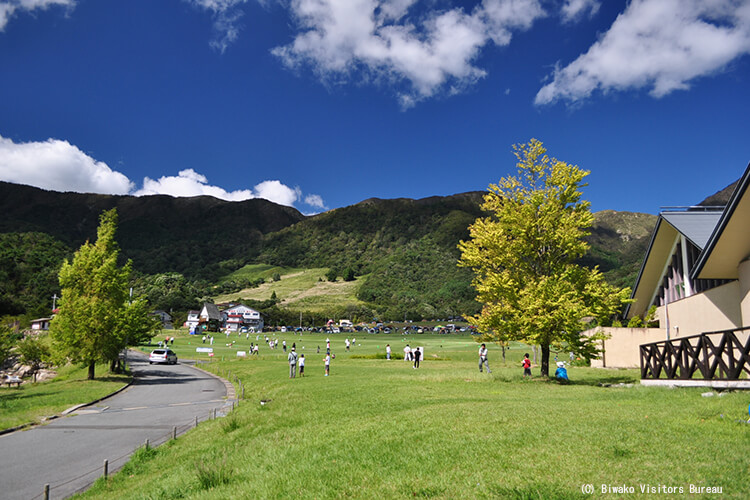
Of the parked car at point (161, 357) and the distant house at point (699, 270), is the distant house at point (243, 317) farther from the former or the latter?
the distant house at point (699, 270)

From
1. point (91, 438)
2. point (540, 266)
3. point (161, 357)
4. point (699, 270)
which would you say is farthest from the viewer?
point (161, 357)

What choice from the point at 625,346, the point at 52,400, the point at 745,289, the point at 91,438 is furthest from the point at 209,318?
the point at 745,289

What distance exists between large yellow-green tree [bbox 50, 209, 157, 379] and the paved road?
6109mm

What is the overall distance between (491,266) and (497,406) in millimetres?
12682

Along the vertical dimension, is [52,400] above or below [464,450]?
below


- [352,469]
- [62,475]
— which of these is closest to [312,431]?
[352,469]

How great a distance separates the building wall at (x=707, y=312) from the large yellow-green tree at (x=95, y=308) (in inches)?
1383

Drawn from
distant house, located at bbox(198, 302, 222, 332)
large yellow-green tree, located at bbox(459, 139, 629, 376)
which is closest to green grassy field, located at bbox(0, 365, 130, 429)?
large yellow-green tree, located at bbox(459, 139, 629, 376)

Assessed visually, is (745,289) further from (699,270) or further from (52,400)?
(52,400)

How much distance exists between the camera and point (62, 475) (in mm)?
11516

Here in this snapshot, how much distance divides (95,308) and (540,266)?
93.4 feet

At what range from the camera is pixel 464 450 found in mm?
8078

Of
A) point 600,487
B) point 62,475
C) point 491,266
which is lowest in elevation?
point 62,475

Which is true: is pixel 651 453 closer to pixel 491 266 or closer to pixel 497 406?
pixel 497 406
